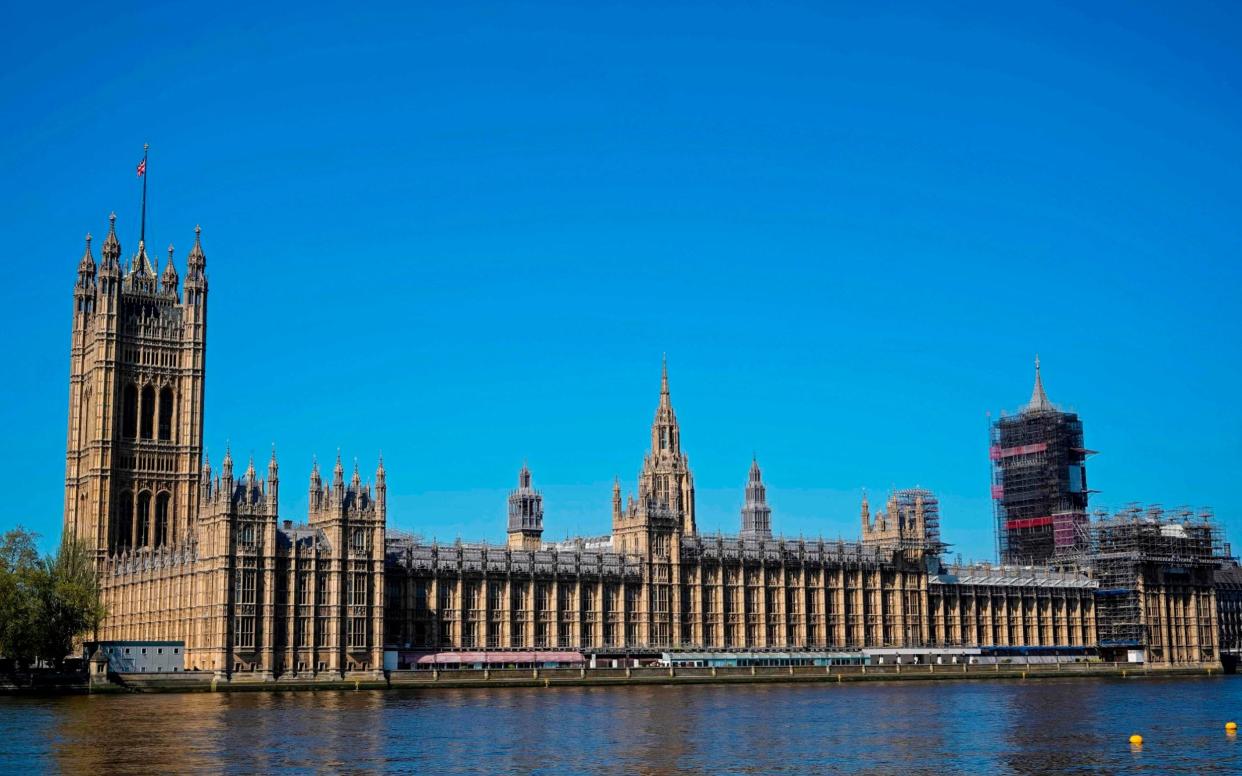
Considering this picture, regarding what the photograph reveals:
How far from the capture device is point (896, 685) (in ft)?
536

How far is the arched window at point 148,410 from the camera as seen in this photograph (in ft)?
628

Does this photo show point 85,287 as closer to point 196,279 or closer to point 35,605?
point 196,279

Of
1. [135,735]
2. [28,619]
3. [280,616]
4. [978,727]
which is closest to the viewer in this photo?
[135,735]

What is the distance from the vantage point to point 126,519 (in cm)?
18750

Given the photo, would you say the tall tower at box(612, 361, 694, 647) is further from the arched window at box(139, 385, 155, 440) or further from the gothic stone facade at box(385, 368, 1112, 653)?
the arched window at box(139, 385, 155, 440)

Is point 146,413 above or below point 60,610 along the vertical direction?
above

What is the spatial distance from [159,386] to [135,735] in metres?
109

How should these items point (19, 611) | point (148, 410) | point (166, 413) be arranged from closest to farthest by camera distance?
point (19, 611)
point (148, 410)
point (166, 413)

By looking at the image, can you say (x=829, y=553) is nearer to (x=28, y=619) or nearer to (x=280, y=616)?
(x=280, y=616)

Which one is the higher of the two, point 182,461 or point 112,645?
point 182,461

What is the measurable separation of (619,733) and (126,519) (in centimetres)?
10975

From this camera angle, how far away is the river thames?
77188mm

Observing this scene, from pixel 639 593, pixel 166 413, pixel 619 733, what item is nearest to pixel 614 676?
pixel 639 593

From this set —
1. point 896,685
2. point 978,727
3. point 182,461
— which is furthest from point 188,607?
point 978,727
